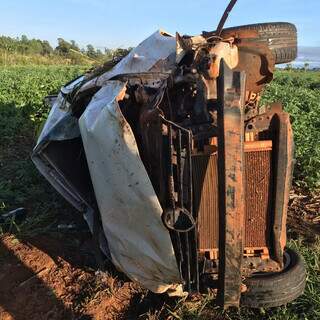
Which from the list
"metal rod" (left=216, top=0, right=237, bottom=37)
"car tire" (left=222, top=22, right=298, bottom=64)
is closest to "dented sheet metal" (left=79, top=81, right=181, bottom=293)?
"metal rod" (left=216, top=0, right=237, bottom=37)

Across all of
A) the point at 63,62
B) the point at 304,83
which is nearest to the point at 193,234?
the point at 304,83

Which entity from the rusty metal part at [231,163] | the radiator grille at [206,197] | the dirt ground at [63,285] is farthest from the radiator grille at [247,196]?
the dirt ground at [63,285]

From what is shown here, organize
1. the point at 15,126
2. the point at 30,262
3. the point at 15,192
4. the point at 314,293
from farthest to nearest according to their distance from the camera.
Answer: the point at 15,126 → the point at 15,192 → the point at 30,262 → the point at 314,293

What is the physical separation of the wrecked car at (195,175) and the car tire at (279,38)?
1073mm

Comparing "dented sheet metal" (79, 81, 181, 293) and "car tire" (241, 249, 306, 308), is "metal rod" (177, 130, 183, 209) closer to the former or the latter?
"dented sheet metal" (79, 81, 181, 293)

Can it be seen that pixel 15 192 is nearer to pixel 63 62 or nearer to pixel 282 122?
pixel 282 122

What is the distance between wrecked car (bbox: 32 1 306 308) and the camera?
2588mm

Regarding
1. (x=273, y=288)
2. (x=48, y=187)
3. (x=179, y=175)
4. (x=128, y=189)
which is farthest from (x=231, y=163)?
(x=48, y=187)

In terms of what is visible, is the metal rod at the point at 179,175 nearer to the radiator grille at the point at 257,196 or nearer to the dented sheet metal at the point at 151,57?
the radiator grille at the point at 257,196

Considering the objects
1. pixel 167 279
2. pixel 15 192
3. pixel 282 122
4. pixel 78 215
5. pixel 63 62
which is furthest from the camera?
pixel 63 62

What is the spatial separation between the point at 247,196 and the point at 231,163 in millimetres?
592

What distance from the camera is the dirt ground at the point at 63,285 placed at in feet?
11.0

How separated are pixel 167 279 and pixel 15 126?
593 centimetres

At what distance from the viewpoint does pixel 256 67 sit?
3.20 meters
